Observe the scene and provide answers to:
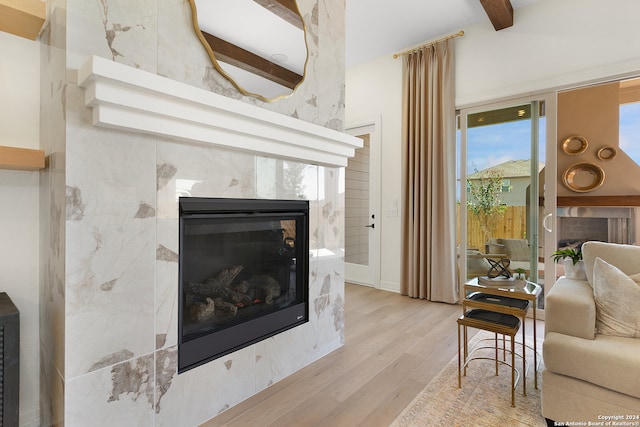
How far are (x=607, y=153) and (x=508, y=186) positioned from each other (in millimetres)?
2272

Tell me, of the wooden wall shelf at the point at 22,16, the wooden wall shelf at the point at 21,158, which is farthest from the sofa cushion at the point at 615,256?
the wooden wall shelf at the point at 22,16

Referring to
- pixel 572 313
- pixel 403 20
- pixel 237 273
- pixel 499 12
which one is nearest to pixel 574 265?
pixel 572 313

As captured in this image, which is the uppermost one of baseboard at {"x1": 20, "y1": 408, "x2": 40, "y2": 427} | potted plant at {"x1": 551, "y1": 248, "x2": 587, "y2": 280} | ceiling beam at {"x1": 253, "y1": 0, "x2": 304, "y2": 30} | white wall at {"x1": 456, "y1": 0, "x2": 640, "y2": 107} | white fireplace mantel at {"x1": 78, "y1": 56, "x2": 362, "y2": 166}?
white wall at {"x1": 456, "y1": 0, "x2": 640, "y2": 107}

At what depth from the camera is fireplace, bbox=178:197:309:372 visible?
159 cm

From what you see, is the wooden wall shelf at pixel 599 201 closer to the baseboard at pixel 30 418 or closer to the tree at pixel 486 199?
the tree at pixel 486 199

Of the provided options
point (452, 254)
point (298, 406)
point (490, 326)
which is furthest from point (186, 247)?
point (452, 254)

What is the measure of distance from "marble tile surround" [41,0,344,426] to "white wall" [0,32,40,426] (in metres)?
0.10

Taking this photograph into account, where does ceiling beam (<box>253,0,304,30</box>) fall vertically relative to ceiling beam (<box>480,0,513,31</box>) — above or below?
below

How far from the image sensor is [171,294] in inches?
58.9

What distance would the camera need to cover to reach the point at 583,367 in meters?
1.49

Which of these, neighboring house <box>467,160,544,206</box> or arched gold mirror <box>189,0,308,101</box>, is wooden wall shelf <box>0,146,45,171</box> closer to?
arched gold mirror <box>189,0,308,101</box>

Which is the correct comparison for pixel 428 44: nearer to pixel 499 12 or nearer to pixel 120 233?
pixel 499 12

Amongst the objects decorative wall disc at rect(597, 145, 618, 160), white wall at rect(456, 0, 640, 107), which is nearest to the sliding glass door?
white wall at rect(456, 0, 640, 107)

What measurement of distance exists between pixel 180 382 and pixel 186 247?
619 mm
